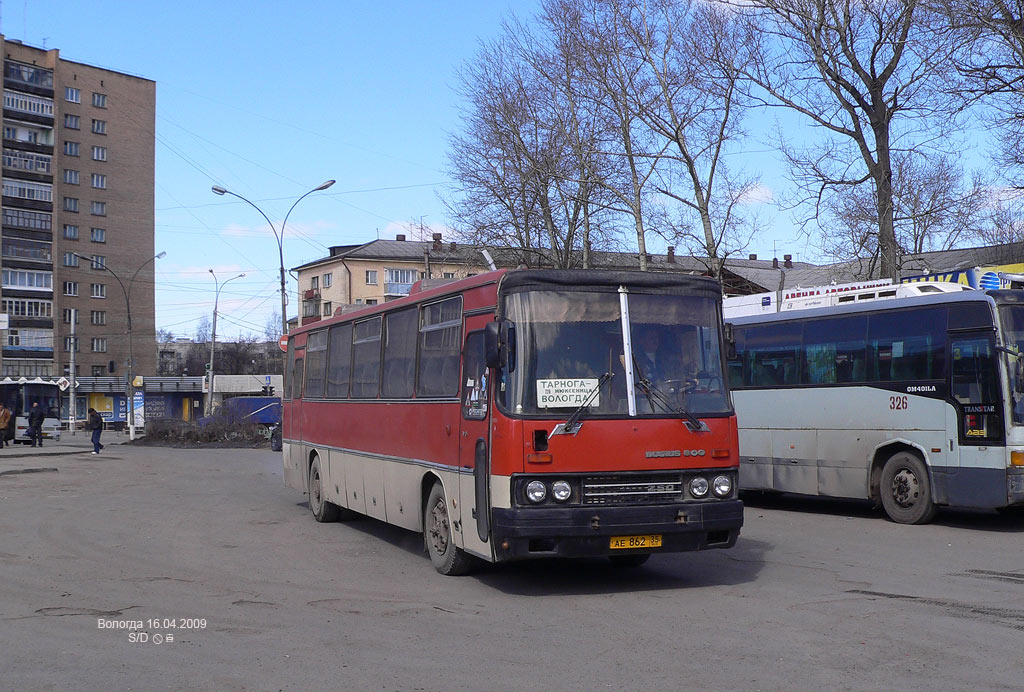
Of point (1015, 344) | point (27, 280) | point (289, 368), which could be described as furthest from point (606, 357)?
point (27, 280)

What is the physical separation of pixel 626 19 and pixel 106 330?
68936 millimetres

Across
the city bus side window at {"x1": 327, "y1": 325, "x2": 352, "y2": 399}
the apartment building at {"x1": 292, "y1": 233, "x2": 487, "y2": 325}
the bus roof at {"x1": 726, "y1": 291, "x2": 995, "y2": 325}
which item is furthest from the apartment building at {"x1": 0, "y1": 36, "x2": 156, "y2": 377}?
the bus roof at {"x1": 726, "y1": 291, "x2": 995, "y2": 325}

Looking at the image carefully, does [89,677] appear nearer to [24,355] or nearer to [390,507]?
[390,507]

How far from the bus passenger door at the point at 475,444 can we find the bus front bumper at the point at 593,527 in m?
0.37

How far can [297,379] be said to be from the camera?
17516 mm

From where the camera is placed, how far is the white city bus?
13.9m

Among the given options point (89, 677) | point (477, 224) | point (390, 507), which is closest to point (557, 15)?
point (477, 224)

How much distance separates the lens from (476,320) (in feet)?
33.4

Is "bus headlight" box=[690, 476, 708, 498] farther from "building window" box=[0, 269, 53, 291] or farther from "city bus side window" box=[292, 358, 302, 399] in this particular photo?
"building window" box=[0, 269, 53, 291]

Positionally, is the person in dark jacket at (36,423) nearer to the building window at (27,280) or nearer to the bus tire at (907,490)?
the bus tire at (907,490)

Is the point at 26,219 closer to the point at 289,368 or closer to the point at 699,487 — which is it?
the point at 289,368

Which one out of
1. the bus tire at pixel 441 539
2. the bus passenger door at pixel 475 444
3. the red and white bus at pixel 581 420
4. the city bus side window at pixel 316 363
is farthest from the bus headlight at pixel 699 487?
the city bus side window at pixel 316 363

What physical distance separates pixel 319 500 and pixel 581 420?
25.8 feet

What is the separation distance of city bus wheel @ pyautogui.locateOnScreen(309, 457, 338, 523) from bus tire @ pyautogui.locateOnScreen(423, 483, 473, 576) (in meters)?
4.82
